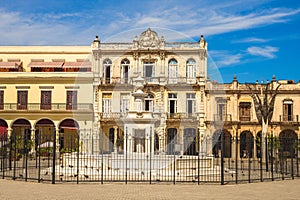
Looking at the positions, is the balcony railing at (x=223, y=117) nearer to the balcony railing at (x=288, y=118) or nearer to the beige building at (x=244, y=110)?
the beige building at (x=244, y=110)

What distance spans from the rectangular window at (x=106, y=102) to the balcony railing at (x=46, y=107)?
1110 millimetres

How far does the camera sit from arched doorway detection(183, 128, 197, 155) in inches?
1212

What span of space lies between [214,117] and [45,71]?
15424 millimetres

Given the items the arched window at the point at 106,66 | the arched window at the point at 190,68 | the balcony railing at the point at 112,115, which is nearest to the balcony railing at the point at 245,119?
the arched window at the point at 190,68

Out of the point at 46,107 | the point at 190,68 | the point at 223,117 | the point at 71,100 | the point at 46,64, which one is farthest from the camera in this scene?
the point at 46,64

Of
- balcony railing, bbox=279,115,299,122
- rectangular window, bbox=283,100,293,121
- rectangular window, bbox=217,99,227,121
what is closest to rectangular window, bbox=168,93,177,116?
rectangular window, bbox=217,99,227,121

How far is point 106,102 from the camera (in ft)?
128

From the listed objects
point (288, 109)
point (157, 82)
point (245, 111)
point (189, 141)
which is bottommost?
point (189, 141)

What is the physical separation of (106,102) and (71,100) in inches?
121

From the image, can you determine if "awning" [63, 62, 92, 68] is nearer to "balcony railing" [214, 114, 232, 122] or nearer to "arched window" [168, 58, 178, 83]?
"arched window" [168, 58, 178, 83]

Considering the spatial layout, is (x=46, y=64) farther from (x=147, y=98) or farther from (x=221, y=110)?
(x=221, y=110)

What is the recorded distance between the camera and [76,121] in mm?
39469

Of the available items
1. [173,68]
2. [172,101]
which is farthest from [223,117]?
[173,68]

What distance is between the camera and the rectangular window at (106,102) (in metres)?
39.1
